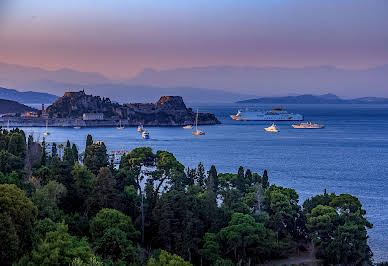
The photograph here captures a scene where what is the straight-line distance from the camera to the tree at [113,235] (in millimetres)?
12352

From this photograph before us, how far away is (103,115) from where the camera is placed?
301 ft

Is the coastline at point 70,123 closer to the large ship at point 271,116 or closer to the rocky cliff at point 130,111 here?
the rocky cliff at point 130,111

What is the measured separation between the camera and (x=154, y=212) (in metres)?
14.6

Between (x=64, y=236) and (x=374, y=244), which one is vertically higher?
(x=64, y=236)

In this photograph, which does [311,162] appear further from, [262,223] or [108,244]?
[108,244]

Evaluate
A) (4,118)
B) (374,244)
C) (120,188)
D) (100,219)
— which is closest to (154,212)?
(100,219)

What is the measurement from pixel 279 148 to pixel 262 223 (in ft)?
99.8

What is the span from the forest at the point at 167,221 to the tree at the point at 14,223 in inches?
0.8

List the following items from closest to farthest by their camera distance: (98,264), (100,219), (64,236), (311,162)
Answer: (98,264) < (64,236) < (100,219) < (311,162)

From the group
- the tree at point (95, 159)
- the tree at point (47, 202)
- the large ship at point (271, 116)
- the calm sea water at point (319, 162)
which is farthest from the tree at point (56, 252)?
the large ship at point (271, 116)

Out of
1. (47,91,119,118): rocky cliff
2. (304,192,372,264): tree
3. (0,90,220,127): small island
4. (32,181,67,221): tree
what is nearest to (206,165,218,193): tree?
(304,192,372,264): tree

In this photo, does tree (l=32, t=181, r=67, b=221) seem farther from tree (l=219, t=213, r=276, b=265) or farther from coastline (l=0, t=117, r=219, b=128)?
coastline (l=0, t=117, r=219, b=128)

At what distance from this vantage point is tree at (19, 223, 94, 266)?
9.50 meters

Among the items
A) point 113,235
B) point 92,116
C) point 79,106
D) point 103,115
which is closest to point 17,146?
point 113,235
